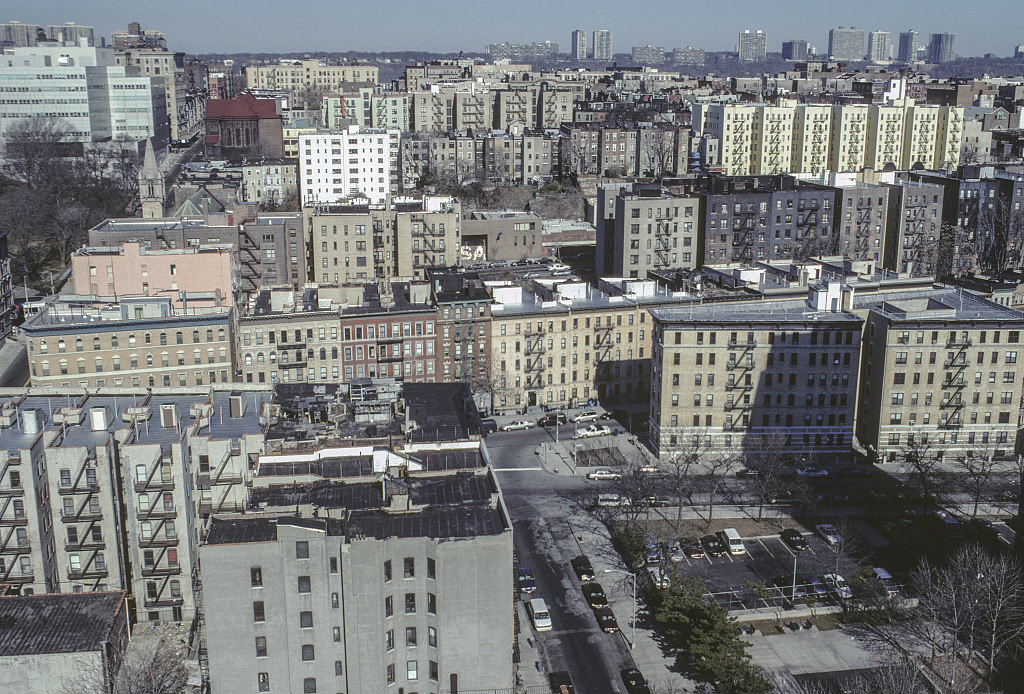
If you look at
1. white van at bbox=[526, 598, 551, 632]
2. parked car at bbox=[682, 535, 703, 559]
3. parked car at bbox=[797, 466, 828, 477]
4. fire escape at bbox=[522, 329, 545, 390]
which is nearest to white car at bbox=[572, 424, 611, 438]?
fire escape at bbox=[522, 329, 545, 390]

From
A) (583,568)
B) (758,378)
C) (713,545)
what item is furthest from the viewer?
(758,378)

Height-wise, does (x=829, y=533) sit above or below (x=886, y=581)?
above

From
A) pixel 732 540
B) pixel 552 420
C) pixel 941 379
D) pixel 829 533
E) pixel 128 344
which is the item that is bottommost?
pixel 829 533

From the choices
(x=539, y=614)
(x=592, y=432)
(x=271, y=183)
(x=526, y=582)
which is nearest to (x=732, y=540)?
(x=526, y=582)

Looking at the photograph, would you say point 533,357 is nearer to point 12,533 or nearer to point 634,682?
point 634,682

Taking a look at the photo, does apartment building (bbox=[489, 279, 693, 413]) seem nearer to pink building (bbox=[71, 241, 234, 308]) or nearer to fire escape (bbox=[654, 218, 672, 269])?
pink building (bbox=[71, 241, 234, 308])

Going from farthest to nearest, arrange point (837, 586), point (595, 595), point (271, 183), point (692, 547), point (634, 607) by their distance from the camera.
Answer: point (271, 183) < point (692, 547) < point (837, 586) < point (595, 595) < point (634, 607)
